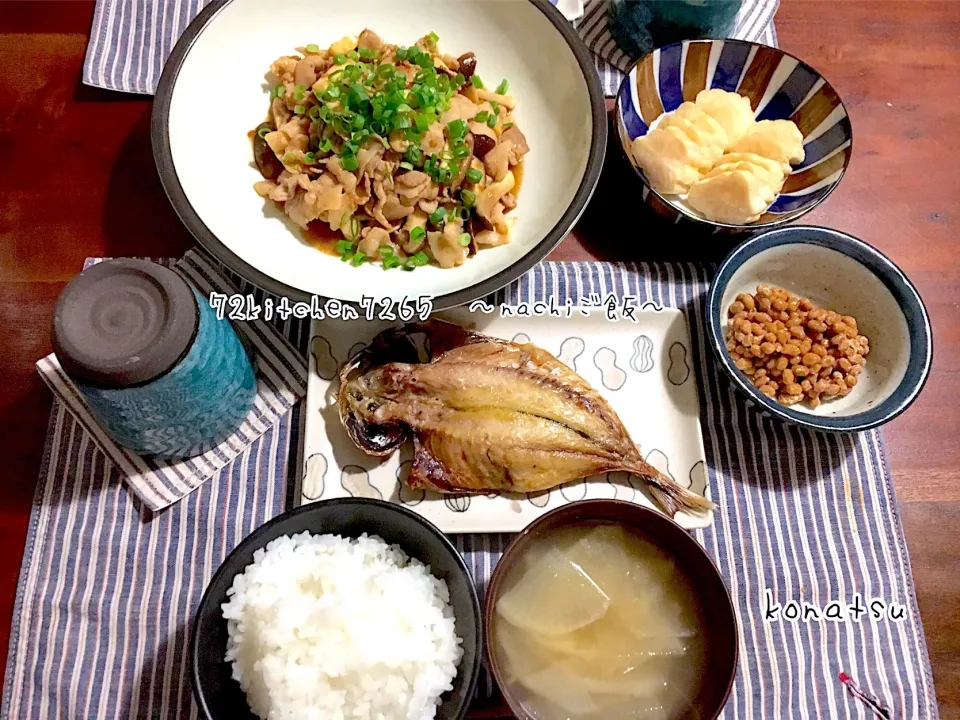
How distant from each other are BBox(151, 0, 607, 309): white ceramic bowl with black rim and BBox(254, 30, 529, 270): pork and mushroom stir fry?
45 millimetres

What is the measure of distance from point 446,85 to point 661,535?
1.07 meters

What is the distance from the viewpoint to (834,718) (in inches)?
56.2

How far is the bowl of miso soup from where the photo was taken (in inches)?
48.4

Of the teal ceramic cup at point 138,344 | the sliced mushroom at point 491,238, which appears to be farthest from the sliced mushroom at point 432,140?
the teal ceramic cup at point 138,344

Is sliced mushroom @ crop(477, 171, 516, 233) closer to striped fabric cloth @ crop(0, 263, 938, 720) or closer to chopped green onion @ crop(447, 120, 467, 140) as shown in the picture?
chopped green onion @ crop(447, 120, 467, 140)

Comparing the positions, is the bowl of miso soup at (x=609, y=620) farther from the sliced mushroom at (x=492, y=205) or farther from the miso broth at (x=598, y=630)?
the sliced mushroom at (x=492, y=205)

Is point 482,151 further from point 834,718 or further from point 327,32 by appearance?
point 834,718

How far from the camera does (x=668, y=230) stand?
1.77 metres

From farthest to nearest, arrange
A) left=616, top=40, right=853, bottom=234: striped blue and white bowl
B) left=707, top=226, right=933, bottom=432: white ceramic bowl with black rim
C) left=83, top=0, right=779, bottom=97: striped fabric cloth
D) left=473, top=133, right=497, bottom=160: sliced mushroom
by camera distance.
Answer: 1. left=83, top=0, right=779, bottom=97: striped fabric cloth
2. left=616, top=40, right=853, bottom=234: striped blue and white bowl
3. left=473, top=133, right=497, bottom=160: sliced mushroom
4. left=707, top=226, right=933, bottom=432: white ceramic bowl with black rim

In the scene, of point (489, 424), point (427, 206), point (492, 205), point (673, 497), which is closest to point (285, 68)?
point (427, 206)

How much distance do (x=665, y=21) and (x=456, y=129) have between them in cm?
70

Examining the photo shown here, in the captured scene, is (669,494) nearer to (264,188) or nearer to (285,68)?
(264,188)

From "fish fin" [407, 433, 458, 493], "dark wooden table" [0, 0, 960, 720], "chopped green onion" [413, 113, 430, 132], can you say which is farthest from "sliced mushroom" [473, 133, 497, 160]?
"fish fin" [407, 433, 458, 493]

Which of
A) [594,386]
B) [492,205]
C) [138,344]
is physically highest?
[492,205]
